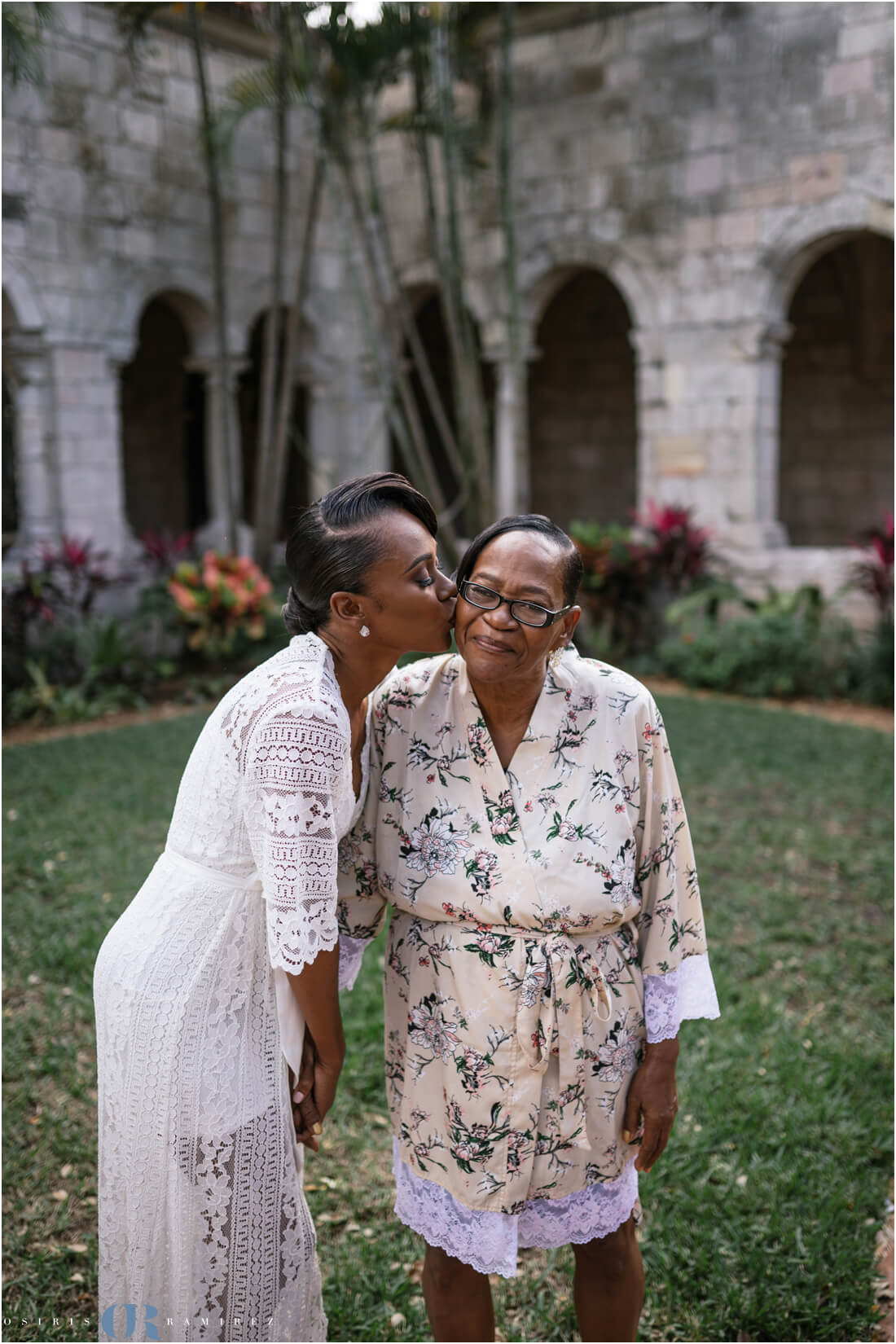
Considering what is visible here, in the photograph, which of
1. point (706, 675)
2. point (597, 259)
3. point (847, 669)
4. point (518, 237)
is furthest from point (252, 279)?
point (847, 669)

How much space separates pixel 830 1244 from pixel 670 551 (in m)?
7.13

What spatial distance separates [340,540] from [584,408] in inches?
485

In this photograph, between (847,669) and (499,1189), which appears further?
(847,669)

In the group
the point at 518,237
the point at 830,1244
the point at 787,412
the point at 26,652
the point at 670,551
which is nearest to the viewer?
the point at 830,1244

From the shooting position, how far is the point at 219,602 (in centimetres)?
859

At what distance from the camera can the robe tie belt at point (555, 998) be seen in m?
1.79

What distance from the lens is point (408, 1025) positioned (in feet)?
6.28

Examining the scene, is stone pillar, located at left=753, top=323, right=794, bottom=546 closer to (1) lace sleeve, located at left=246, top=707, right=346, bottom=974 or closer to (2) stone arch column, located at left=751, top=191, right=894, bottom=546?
(2) stone arch column, located at left=751, top=191, right=894, bottom=546

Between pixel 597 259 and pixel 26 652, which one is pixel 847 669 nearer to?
pixel 597 259

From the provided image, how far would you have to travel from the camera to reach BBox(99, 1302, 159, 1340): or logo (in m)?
1.81

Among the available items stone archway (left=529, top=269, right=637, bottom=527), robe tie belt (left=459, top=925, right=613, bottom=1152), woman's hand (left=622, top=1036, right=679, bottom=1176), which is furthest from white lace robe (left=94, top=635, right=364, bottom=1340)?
stone archway (left=529, top=269, right=637, bottom=527)

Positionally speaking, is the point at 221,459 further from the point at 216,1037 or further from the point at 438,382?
the point at 216,1037

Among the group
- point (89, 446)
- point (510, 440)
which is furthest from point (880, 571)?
point (89, 446)

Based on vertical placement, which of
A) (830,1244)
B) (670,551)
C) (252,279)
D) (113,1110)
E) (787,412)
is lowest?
(830,1244)
